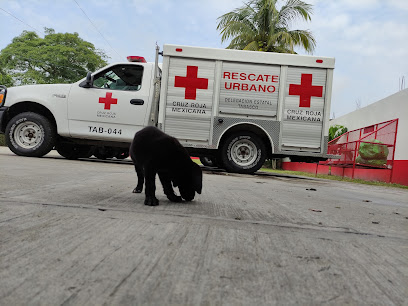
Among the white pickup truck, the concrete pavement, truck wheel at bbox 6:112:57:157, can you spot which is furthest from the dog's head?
truck wheel at bbox 6:112:57:157

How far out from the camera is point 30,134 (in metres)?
7.68

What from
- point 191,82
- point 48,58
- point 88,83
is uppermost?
point 48,58

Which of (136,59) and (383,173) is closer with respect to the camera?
(136,59)

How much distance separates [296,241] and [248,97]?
5.87 m

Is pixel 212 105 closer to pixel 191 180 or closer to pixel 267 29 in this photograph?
pixel 191 180

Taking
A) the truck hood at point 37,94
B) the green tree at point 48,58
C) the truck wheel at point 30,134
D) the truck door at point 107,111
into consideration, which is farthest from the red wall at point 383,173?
the green tree at point 48,58

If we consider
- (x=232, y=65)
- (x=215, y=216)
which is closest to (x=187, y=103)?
(x=232, y=65)

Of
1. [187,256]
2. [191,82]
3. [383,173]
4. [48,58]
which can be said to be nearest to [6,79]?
[48,58]

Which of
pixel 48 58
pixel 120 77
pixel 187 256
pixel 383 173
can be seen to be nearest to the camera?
pixel 187 256

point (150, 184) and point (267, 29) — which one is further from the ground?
point (267, 29)

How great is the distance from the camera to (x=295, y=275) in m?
1.38

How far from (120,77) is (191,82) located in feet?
5.17

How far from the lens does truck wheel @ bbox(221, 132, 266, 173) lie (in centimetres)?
754

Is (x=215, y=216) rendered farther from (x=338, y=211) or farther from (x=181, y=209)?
(x=338, y=211)
